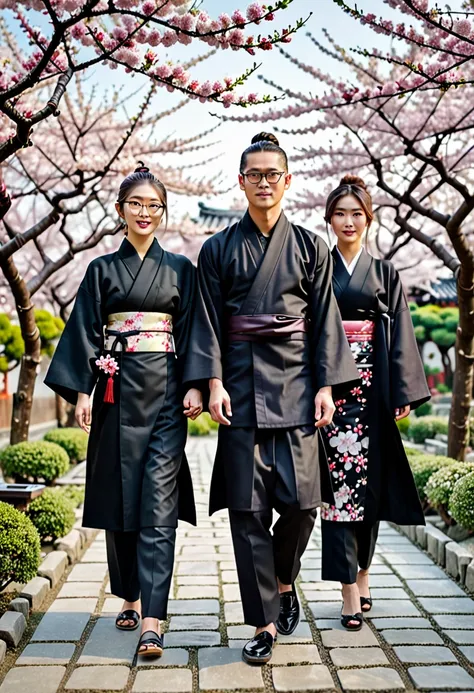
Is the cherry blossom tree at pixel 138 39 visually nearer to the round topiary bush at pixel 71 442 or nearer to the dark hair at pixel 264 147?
the dark hair at pixel 264 147

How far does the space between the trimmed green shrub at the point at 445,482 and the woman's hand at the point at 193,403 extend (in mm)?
2615

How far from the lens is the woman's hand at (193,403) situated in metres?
3.44

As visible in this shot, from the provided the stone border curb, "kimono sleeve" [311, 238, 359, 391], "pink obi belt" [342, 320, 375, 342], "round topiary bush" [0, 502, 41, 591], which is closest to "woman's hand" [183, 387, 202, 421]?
"kimono sleeve" [311, 238, 359, 391]

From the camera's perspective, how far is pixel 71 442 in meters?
9.64

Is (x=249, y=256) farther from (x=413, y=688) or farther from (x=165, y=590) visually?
(x=413, y=688)

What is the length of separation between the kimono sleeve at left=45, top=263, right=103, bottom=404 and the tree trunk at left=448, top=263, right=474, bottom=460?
329 centimetres

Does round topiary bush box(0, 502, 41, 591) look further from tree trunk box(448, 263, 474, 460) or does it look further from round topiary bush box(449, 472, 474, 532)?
tree trunk box(448, 263, 474, 460)

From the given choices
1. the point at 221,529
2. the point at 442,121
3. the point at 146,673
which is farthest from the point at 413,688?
the point at 442,121

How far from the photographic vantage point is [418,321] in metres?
22.9

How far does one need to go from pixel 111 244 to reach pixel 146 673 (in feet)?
47.2

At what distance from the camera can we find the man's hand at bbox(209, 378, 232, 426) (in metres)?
3.29

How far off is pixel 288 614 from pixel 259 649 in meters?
0.41

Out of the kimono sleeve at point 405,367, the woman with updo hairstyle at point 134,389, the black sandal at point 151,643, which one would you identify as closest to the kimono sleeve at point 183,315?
the woman with updo hairstyle at point 134,389

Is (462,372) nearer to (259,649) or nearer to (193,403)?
(193,403)
